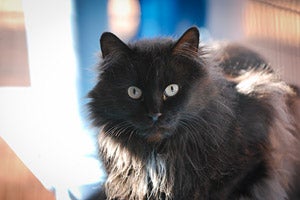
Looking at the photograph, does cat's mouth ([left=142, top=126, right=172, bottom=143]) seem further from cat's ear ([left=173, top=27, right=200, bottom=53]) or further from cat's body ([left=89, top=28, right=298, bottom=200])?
cat's ear ([left=173, top=27, right=200, bottom=53])

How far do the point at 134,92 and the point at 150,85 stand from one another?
61mm

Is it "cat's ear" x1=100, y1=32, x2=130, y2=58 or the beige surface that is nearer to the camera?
"cat's ear" x1=100, y1=32, x2=130, y2=58

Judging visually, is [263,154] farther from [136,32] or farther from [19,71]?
[19,71]

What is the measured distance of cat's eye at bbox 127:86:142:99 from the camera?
4.27 ft

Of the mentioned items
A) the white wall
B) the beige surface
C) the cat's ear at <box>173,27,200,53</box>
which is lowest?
the beige surface

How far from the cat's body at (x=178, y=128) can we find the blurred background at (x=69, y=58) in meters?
0.17

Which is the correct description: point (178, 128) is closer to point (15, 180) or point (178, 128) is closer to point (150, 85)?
point (150, 85)

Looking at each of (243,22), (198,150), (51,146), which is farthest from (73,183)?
(243,22)

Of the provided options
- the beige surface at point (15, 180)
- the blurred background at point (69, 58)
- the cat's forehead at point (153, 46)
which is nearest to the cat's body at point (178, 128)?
the cat's forehead at point (153, 46)

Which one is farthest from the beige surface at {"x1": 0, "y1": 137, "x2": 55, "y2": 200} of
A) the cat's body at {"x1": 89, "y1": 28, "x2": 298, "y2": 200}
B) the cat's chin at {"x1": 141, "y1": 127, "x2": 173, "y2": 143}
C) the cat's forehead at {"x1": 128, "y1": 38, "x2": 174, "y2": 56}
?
the cat's forehead at {"x1": 128, "y1": 38, "x2": 174, "y2": 56}

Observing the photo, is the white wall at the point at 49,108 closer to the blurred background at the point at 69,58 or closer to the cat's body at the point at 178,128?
the blurred background at the point at 69,58

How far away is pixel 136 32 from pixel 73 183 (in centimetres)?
63

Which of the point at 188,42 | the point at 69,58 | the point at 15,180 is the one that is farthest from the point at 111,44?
the point at 15,180

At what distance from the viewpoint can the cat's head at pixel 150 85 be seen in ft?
4.18
